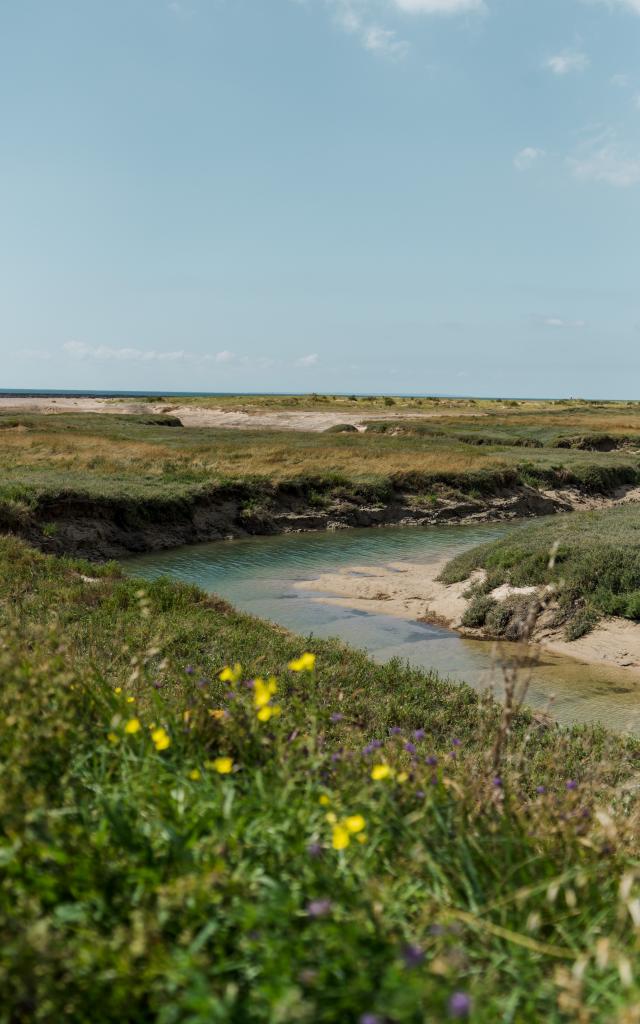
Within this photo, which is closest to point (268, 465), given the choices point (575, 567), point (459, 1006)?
point (575, 567)

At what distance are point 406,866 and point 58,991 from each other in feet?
4.84

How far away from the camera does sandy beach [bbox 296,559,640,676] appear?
1349 cm

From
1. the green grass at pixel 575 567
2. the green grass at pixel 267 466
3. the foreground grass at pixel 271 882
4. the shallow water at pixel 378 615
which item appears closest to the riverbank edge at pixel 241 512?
the green grass at pixel 267 466

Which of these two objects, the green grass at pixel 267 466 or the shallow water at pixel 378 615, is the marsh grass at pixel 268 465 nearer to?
the green grass at pixel 267 466

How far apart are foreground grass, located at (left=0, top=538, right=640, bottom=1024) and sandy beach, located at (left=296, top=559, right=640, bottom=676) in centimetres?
949

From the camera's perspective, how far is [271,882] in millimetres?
2564

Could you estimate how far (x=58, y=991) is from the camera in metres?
2.21

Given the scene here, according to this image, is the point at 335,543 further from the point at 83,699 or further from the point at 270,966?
the point at 270,966

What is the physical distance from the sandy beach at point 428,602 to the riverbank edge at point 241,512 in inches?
272

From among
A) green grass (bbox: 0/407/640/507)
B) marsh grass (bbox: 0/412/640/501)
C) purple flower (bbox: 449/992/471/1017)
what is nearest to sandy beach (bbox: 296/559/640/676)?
green grass (bbox: 0/407/640/507)

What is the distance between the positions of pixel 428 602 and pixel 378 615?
1.51 metres

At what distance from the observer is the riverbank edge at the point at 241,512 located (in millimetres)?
22781

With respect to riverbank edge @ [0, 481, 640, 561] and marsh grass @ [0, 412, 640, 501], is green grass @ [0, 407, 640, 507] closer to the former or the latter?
marsh grass @ [0, 412, 640, 501]

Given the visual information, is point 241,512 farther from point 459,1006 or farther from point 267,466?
point 459,1006
